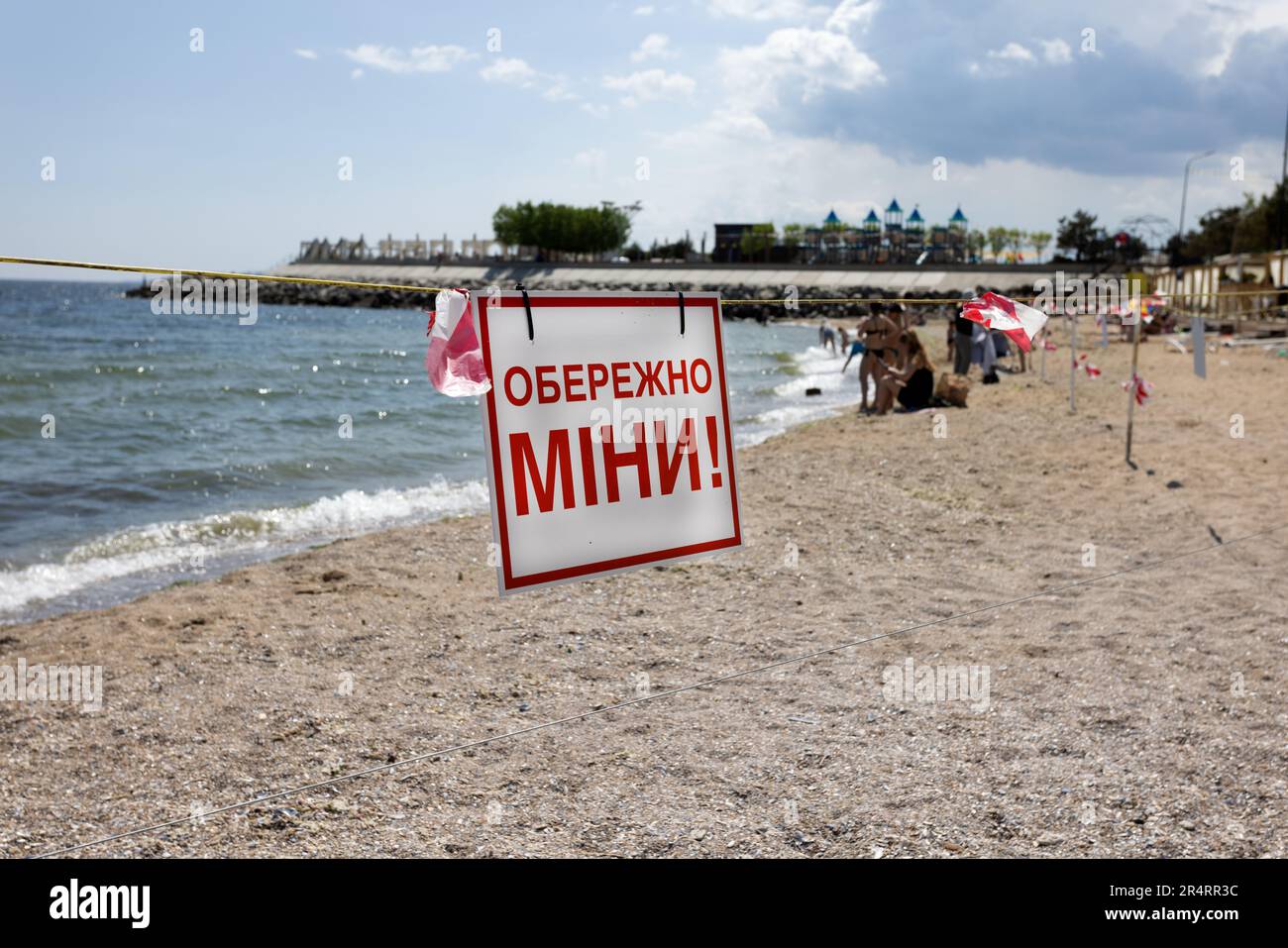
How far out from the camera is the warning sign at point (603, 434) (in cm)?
264

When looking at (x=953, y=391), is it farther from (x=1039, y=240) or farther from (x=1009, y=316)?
(x=1039, y=240)

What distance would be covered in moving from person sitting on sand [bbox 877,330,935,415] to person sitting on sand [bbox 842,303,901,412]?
0.18 meters

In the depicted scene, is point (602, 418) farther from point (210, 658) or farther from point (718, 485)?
point (210, 658)

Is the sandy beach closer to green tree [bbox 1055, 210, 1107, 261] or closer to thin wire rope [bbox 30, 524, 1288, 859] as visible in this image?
thin wire rope [bbox 30, 524, 1288, 859]

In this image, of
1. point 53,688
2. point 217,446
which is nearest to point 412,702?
point 53,688

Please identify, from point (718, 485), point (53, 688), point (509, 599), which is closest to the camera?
point (718, 485)

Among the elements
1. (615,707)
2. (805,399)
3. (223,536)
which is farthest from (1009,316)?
(805,399)

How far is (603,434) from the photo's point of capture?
2.79m

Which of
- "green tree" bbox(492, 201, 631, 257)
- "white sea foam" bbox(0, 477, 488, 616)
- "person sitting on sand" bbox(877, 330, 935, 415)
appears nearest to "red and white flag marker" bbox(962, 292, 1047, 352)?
"white sea foam" bbox(0, 477, 488, 616)

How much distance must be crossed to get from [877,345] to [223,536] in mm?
10385

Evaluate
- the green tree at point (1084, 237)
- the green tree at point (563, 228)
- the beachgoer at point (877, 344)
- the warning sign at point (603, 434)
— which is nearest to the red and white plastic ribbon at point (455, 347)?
the warning sign at point (603, 434)
